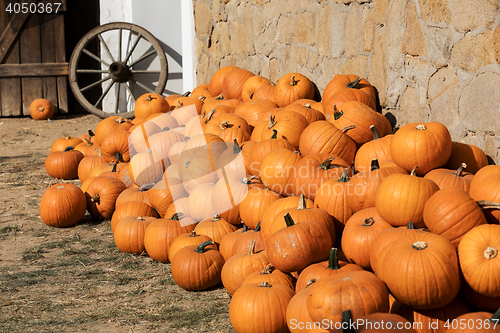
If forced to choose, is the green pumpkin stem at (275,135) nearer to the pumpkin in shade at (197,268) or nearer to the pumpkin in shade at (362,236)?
the pumpkin in shade at (197,268)

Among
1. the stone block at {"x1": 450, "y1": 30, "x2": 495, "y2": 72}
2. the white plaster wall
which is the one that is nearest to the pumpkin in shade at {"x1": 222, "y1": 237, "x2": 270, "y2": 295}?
the stone block at {"x1": 450, "y1": 30, "x2": 495, "y2": 72}

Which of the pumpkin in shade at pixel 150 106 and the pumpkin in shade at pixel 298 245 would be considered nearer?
the pumpkin in shade at pixel 298 245

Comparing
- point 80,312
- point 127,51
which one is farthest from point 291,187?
point 127,51

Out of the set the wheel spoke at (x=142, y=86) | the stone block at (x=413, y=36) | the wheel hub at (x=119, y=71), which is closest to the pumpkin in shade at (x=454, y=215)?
the stone block at (x=413, y=36)

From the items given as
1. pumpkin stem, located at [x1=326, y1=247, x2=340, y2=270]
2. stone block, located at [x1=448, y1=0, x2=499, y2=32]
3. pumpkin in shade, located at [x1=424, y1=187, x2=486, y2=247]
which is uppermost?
stone block, located at [x1=448, y1=0, x2=499, y2=32]

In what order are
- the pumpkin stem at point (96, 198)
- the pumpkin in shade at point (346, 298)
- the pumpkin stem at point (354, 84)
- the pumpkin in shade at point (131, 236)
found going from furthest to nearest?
the pumpkin stem at point (96, 198)
the pumpkin stem at point (354, 84)
the pumpkin in shade at point (131, 236)
the pumpkin in shade at point (346, 298)

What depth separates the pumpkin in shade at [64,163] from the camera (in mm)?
5516

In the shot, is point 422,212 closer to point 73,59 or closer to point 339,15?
point 339,15

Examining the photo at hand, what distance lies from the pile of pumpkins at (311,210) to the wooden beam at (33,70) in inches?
193

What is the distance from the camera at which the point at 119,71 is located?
27.2 ft

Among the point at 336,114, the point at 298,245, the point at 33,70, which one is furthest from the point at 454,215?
the point at 33,70

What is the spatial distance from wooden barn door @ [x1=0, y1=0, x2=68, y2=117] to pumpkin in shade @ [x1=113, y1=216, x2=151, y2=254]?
6.56 metres

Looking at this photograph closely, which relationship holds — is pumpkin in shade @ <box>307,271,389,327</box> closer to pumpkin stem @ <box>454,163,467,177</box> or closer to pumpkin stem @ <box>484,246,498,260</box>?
pumpkin stem @ <box>484,246,498,260</box>

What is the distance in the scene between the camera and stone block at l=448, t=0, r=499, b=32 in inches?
105
